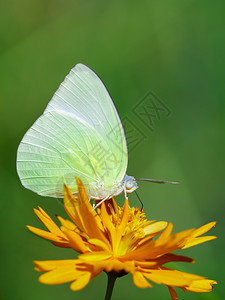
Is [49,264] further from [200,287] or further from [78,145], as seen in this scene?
[78,145]

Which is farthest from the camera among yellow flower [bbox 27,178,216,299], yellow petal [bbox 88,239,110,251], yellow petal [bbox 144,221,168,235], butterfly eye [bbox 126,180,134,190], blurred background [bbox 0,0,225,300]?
blurred background [bbox 0,0,225,300]

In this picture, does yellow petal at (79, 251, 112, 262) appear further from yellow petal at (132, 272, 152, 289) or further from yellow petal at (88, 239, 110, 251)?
yellow petal at (132, 272, 152, 289)

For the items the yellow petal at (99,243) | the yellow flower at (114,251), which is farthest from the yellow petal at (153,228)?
the yellow petal at (99,243)

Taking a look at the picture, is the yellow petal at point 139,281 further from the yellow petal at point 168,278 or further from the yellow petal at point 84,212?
the yellow petal at point 84,212

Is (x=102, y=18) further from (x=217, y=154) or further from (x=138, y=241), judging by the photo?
(x=138, y=241)

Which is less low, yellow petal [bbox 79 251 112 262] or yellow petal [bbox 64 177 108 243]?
yellow petal [bbox 64 177 108 243]

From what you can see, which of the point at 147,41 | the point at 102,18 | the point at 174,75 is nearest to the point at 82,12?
the point at 102,18

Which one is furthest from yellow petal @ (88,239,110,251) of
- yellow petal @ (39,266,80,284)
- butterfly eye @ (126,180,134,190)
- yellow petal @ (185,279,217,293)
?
butterfly eye @ (126,180,134,190)
